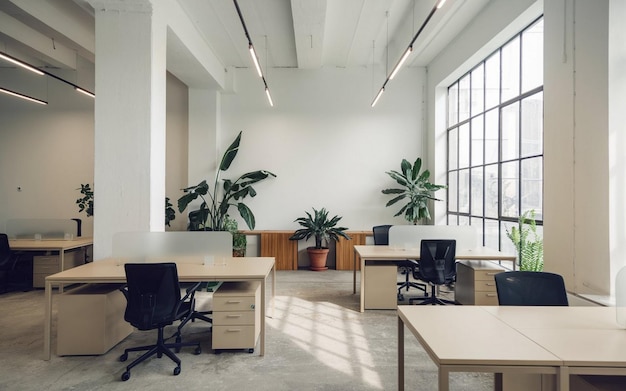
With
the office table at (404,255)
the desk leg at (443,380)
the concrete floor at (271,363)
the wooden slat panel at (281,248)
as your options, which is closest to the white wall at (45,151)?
the wooden slat panel at (281,248)

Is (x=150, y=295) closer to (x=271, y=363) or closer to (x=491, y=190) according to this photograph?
(x=271, y=363)

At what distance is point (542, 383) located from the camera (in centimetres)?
191

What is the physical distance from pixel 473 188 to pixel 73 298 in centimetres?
583

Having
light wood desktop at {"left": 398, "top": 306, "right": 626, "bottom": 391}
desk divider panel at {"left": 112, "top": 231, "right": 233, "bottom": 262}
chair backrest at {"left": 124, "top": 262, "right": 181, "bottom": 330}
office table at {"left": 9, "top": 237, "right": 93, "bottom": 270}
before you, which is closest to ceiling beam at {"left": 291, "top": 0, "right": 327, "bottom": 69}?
desk divider panel at {"left": 112, "top": 231, "right": 233, "bottom": 262}

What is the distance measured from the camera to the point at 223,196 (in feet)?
24.8

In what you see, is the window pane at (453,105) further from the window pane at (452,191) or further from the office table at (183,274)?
the office table at (183,274)

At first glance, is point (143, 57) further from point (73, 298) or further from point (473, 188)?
point (473, 188)

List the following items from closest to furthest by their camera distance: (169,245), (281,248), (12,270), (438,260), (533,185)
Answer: (169,245), (438,260), (533,185), (12,270), (281,248)

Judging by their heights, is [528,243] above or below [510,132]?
below

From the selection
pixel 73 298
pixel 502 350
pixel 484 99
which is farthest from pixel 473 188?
pixel 73 298

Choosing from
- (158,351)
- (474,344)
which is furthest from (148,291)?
(474,344)

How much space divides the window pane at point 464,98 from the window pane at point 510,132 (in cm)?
134

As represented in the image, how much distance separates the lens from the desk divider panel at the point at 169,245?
3621 millimetres

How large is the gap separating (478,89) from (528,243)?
9.94ft
